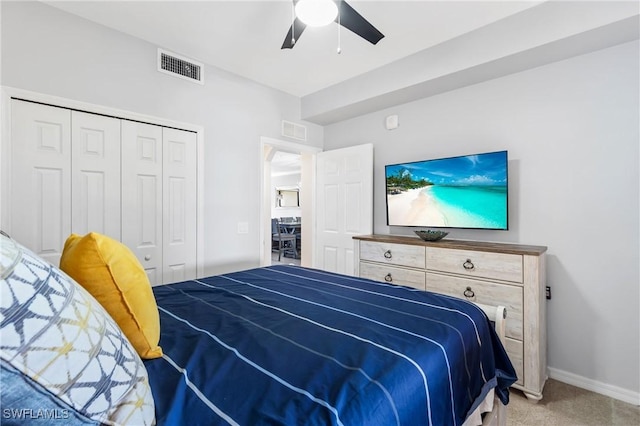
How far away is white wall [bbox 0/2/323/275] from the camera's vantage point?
6.81 ft

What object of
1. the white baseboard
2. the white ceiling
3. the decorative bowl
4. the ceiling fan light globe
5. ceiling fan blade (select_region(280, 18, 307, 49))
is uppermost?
the white ceiling

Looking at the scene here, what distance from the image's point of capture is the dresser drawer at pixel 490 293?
2.18 meters

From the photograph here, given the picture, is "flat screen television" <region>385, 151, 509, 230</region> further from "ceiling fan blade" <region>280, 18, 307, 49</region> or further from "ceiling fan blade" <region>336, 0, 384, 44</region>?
"ceiling fan blade" <region>280, 18, 307, 49</region>

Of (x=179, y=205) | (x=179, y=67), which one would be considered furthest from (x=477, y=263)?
(x=179, y=67)

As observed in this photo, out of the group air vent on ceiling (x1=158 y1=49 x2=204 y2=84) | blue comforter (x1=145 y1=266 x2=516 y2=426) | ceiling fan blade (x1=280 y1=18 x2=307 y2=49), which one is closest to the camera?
blue comforter (x1=145 y1=266 x2=516 y2=426)

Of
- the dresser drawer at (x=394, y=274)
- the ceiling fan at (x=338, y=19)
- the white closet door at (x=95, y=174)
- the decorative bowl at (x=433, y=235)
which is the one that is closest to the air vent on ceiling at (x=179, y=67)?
the white closet door at (x=95, y=174)

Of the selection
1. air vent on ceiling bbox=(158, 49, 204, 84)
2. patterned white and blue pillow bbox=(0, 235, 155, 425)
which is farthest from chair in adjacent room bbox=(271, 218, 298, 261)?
patterned white and blue pillow bbox=(0, 235, 155, 425)

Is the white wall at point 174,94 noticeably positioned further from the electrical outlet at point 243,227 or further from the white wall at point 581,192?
the white wall at point 581,192

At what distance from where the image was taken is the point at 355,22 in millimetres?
1903

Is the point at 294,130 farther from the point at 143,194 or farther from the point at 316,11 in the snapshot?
the point at 316,11

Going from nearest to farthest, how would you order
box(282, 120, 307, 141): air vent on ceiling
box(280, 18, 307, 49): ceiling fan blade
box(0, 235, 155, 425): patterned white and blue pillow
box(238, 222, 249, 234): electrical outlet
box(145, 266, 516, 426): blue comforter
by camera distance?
box(0, 235, 155, 425): patterned white and blue pillow < box(145, 266, 516, 426): blue comforter < box(280, 18, 307, 49): ceiling fan blade < box(238, 222, 249, 234): electrical outlet < box(282, 120, 307, 141): air vent on ceiling

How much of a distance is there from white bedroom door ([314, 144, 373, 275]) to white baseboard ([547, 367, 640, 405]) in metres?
1.94

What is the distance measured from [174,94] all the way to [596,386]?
4155mm

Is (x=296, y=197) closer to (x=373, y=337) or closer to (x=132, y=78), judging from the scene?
(x=132, y=78)
